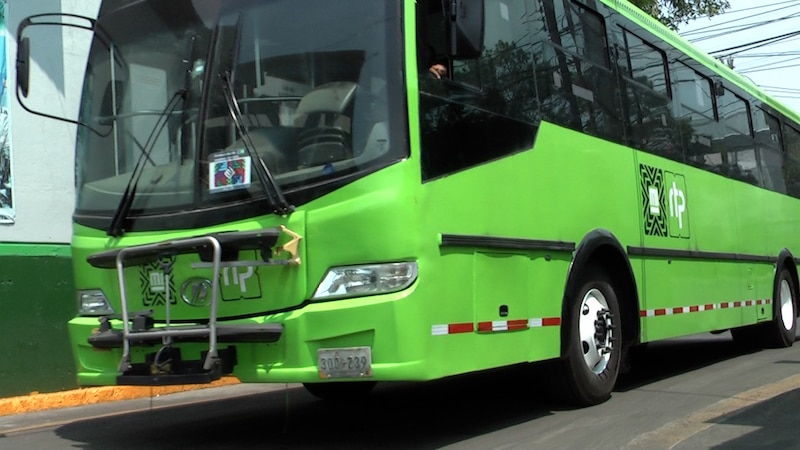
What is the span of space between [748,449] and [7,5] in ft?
28.3

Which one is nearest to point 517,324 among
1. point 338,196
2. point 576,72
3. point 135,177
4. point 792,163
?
point 338,196

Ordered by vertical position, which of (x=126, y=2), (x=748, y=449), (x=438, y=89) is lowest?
(x=748, y=449)

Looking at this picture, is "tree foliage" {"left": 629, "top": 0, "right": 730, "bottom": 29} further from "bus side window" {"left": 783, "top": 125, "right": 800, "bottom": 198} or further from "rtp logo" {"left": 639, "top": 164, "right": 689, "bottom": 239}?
"rtp logo" {"left": 639, "top": 164, "right": 689, "bottom": 239}

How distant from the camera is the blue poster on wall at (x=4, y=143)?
8.82 m

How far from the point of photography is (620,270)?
22.9 ft

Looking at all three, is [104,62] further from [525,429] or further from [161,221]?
[525,429]

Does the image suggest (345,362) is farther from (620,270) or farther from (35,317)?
(35,317)

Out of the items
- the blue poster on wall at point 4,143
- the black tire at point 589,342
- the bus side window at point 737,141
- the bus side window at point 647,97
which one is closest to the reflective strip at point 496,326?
the black tire at point 589,342

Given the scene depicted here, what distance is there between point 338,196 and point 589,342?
2845 millimetres

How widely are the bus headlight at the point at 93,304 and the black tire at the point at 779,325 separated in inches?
351

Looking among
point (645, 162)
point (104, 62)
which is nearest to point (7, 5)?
point (104, 62)

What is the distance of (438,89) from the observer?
499 cm

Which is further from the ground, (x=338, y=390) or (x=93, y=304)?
(x=93, y=304)

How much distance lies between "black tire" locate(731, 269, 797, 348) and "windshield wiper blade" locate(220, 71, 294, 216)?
8.50m
